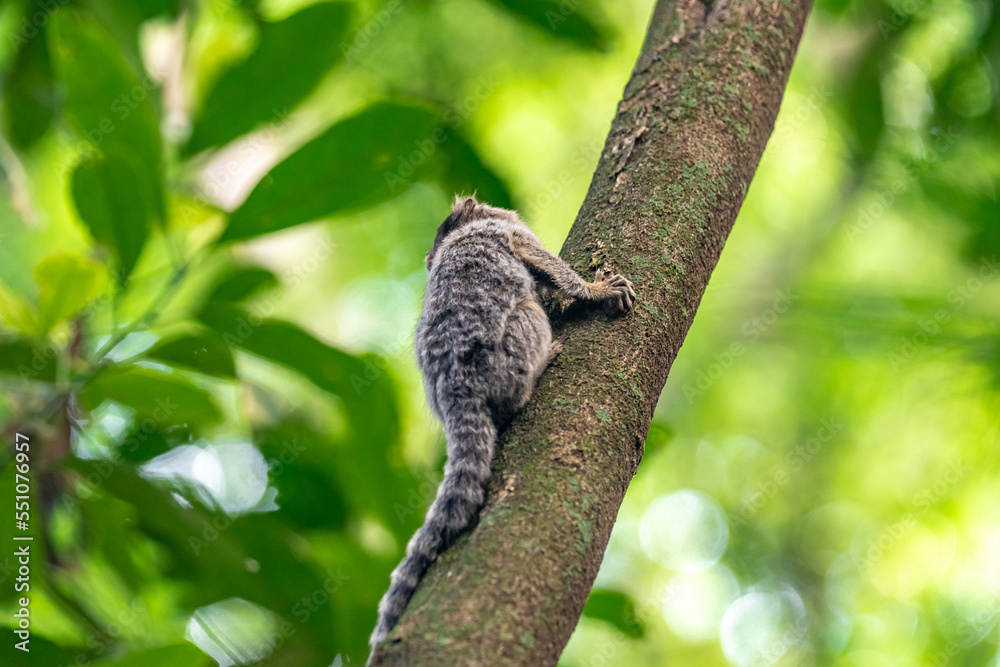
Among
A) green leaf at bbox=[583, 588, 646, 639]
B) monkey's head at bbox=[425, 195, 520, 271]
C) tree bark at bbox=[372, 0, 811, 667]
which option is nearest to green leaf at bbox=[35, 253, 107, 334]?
monkey's head at bbox=[425, 195, 520, 271]

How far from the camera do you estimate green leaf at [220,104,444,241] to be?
10.3 ft

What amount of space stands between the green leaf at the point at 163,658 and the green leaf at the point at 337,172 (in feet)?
5.43

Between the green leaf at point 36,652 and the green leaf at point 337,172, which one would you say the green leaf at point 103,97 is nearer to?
the green leaf at point 337,172

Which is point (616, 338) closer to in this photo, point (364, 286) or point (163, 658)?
point (163, 658)

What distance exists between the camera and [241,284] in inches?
139

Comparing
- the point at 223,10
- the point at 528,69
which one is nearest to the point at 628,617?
the point at 223,10

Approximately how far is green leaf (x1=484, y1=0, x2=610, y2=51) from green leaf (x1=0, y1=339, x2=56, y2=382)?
2.85 m

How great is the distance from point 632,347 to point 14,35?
386 cm

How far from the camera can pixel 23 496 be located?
111 inches

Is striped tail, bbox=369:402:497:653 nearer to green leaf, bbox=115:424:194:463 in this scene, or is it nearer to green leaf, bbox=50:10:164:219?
green leaf, bbox=50:10:164:219

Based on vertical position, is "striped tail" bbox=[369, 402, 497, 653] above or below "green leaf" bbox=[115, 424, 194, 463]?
below

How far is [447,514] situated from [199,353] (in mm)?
1666

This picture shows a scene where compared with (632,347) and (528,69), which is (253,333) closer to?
(632,347)

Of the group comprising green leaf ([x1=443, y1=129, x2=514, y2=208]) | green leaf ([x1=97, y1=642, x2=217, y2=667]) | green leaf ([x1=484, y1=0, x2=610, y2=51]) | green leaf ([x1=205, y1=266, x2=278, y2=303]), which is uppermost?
green leaf ([x1=484, y1=0, x2=610, y2=51])
